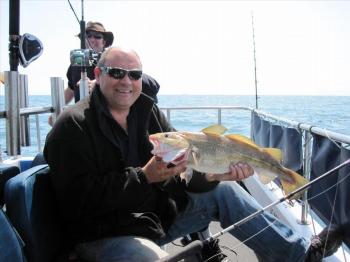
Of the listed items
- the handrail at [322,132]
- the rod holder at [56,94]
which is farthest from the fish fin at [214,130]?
the rod holder at [56,94]

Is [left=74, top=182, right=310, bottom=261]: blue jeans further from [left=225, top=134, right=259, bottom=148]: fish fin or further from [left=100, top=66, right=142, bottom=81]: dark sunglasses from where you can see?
[left=100, top=66, right=142, bottom=81]: dark sunglasses

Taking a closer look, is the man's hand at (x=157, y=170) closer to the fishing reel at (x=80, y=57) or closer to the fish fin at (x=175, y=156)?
the fish fin at (x=175, y=156)

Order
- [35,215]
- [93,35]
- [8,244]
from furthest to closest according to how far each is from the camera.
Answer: [93,35] → [35,215] → [8,244]

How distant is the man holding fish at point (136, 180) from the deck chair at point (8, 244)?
40 centimetres

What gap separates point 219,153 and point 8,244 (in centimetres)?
134

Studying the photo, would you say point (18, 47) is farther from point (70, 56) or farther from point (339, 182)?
point (339, 182)

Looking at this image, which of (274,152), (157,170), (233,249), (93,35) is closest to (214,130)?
(274,152)

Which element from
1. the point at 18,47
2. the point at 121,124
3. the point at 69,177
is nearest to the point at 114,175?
the point at 69,177

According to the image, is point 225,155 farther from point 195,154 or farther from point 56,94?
point 56,94

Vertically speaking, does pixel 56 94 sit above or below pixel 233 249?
above

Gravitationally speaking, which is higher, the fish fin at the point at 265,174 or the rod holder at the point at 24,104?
the rod holder at the point at 24,104

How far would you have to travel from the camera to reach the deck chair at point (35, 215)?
1.93 m

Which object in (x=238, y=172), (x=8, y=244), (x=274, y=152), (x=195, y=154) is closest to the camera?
(x=8, y=244)

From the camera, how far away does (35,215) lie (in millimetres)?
2027
